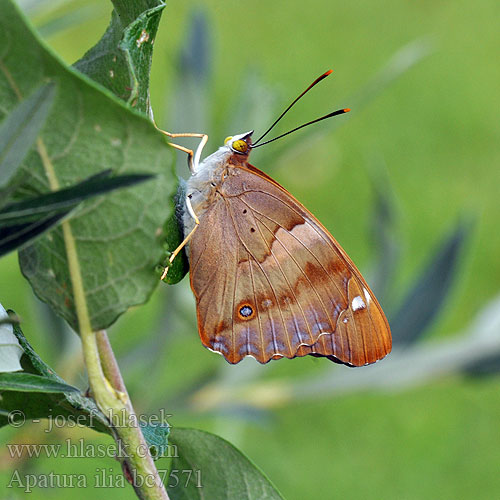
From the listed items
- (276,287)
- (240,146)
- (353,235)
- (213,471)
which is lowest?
(213,471)

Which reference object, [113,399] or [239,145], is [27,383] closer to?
[113,399]

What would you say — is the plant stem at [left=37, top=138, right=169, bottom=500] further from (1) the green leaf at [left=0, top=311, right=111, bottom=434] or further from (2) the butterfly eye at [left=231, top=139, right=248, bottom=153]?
(2) the butterfly eye at [left=231, top=139, right=248, bottom=153]

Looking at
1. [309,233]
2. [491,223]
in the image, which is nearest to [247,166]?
[309,233]

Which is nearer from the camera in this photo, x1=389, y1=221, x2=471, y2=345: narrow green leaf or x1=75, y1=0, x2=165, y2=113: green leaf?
x1=75, y1=0, x2=165, y2=113: green leaf

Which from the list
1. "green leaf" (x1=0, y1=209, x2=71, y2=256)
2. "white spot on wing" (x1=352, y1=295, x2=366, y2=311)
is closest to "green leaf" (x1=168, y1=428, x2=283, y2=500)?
"green leaf" (x1=0, y1=209, x2=71, y2=256)

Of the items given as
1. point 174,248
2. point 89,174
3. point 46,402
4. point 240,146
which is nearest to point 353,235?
point 240,146

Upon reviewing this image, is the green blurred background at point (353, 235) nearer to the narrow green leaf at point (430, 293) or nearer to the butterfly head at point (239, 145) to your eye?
the narrow green leaf at point (430, 293)

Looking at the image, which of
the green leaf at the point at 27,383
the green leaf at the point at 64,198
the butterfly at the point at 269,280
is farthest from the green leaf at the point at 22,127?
the butterfly at the point at 269,280
